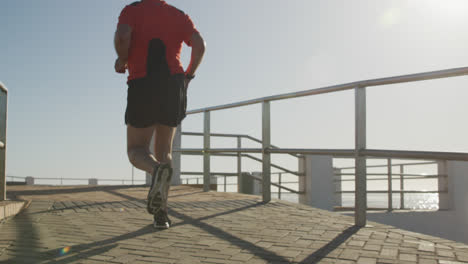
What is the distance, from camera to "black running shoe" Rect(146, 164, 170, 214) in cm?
249

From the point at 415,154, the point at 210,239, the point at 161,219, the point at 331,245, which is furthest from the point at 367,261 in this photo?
the point at 161,219

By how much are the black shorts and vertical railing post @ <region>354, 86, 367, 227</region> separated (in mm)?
1343

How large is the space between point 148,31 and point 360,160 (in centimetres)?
177

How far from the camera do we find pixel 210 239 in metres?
2.58

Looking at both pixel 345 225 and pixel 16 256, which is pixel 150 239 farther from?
pixel 345 225

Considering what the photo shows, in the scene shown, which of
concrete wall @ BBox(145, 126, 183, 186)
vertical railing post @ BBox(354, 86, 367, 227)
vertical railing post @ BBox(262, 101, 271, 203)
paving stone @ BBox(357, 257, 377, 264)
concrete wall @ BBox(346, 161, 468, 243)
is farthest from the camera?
concrete wall @ BBox(346, 161, 468, 243)

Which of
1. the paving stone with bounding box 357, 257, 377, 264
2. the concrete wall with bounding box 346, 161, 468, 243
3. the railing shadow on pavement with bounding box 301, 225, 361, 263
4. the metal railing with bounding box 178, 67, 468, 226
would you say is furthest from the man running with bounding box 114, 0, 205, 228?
the concrete wall with bounding box 346, 161, 468, 243

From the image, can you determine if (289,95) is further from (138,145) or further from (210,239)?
(210,239)

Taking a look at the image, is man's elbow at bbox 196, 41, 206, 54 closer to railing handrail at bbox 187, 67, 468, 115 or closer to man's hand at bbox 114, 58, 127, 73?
man's hand at bbox 114, 58, 127, 73

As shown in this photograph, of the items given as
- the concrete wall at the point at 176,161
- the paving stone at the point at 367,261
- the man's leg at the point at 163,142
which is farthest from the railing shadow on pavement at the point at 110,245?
the concrete wall at the point at 176,161

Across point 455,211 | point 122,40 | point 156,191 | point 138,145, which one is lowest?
point 455,211

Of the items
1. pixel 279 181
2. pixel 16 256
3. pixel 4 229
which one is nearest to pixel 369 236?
pixel 16 256

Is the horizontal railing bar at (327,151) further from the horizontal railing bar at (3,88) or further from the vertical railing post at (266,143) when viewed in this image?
the horizontal railing bar at (3,88)

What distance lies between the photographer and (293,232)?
282cm
